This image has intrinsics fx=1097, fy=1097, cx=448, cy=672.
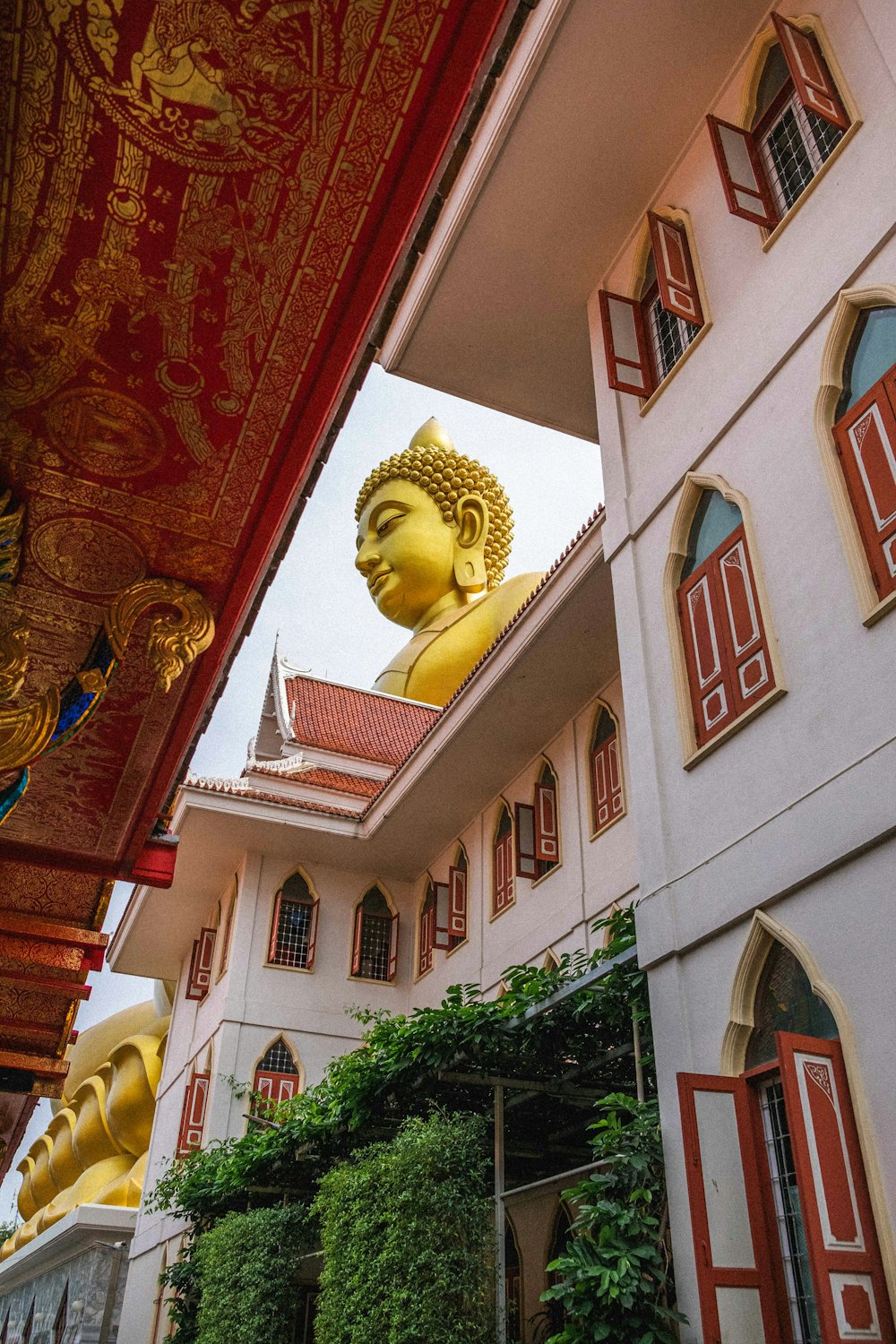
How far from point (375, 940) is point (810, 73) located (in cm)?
1299

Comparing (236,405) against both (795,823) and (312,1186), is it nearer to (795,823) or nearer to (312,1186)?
(795,823)

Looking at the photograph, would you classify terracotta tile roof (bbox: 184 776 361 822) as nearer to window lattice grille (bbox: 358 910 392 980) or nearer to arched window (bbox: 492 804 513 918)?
window lattice grille (bbox: 358 910 392 980)

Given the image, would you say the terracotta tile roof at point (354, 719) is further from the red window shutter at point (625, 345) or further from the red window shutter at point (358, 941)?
the red window shutter at point (625, 345)

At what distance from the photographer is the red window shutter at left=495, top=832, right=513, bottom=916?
13633 mm

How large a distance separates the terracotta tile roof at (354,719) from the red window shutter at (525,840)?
590 centimetres

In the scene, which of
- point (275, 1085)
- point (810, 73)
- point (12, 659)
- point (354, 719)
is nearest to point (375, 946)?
point (275, 1085)

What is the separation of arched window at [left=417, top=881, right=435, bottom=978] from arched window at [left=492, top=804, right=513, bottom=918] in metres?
1.73

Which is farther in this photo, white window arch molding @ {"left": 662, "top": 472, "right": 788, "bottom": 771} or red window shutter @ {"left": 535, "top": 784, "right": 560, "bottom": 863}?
red window shutter @ {"left": 535, "top": 784, "right": 560, "bottom": 863}

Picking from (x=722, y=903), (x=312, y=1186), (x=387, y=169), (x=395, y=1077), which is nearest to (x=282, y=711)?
(x=312, y=1186)

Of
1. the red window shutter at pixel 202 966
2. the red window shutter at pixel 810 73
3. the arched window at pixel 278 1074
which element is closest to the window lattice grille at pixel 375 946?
the arched window at pixel 278 1074

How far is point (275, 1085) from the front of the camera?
1482 cm

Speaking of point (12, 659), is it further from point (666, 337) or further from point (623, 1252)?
point (666, 337)

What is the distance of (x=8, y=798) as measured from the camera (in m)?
6.66

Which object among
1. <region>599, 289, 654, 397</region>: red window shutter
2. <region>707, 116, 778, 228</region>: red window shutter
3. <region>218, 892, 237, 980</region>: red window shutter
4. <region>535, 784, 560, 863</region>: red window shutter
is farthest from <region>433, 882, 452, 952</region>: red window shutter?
<region>707, 116, 778, 228</region>: red window shutter
